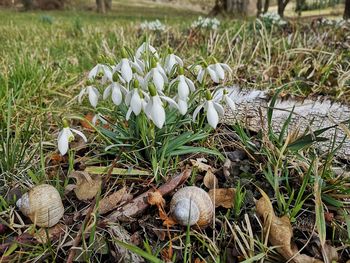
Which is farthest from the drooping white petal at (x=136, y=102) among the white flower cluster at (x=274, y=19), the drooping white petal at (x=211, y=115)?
the white flower cluster at (x=274, y=19)

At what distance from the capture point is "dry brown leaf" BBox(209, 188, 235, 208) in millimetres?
1419

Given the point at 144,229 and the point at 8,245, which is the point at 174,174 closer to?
the point at 144,229

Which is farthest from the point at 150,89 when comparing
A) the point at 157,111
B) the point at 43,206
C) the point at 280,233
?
the point at 280,233

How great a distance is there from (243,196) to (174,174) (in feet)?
0.96

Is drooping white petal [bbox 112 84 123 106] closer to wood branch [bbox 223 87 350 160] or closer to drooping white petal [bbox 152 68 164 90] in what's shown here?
drooping white petal [bbox 152 68 164 90]

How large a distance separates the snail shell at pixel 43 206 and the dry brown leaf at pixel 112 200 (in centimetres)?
14

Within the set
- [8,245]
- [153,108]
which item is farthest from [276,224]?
[8,245]

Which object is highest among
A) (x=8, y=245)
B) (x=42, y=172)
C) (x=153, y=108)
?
(x=153, y=108)

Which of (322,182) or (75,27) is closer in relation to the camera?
(322,182)

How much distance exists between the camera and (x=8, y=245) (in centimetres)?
131

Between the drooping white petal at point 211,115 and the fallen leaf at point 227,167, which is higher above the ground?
the drooping white petal at point 211,115

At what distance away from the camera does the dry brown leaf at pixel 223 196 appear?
142 centimetres

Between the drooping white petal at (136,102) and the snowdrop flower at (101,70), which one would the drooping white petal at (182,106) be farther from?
the snowdrop flower at (101,70)

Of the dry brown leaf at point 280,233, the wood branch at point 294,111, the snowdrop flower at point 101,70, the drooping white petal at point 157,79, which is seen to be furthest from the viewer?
the wood branch at point 294,111
